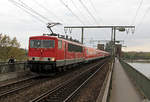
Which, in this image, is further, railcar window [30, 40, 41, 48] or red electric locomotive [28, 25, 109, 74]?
railcar window [30, 40, 41, 48]

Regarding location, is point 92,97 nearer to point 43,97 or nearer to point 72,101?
point 72,101

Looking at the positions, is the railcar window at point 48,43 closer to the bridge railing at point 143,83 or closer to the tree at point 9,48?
the bridge railing at point 143,83

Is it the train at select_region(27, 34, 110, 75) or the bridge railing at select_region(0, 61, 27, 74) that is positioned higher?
the train at select_region(27, 34, 110, 75)

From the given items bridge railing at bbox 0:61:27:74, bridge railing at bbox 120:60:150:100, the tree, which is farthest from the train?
the tree

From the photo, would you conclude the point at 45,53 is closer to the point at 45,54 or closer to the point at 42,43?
the point at 45,54

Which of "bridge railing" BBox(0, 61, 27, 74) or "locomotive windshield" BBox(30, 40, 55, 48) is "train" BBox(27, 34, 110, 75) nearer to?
→ "locomotive windshield" BBox(30, 40, 55, 48)

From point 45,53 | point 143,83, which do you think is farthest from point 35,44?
point 143,83

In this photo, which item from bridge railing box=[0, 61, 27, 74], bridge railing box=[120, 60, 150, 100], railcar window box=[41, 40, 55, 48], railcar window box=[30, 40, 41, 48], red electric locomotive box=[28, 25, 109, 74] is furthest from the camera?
railcar window box=[30, 40, 41, 48]

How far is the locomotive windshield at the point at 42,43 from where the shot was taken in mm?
14451

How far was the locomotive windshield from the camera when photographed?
1445cm

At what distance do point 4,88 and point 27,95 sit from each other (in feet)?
6.61

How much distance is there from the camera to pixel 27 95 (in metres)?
8.79

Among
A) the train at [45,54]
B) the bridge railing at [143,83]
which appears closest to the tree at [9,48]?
the train at [45,54]

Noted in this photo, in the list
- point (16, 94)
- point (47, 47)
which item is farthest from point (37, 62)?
point (16, 94)
